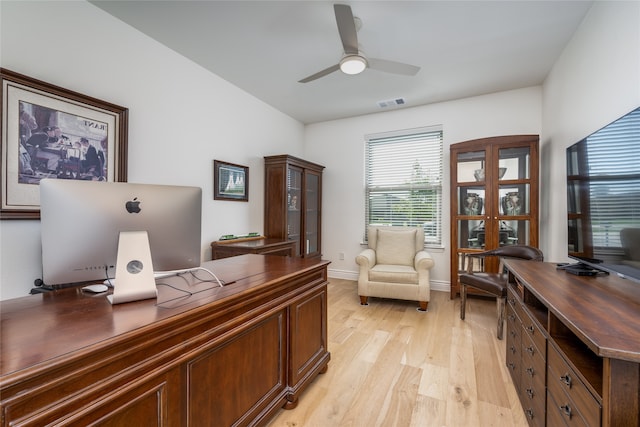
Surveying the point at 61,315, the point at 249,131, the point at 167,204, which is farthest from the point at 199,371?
the point at 249,131

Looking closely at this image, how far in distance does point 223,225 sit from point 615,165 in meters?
3.38

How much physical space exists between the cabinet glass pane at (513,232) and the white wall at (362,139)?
74cm

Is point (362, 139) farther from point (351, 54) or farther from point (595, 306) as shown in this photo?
point (595, 306)

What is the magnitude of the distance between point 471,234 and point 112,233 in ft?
12.1

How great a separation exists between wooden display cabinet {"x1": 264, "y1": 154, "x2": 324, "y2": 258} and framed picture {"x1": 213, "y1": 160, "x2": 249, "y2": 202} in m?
0.39

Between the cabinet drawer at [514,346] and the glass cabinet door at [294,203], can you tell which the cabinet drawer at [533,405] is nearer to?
the cabinet drawer at [514,346]

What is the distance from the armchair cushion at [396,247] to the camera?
3.79 metres

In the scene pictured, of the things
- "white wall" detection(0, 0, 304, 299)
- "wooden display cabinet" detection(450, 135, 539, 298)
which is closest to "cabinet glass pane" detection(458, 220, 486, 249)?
"wooden display cabinet" detection(450, 135, 539, 298)

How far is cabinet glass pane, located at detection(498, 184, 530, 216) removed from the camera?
10.8 feet

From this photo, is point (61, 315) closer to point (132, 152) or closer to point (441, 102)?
point (132, 152)

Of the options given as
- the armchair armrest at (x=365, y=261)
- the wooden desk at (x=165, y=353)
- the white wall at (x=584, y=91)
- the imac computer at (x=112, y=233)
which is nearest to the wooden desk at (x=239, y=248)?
the armchair armrest at (x=365, y=261)

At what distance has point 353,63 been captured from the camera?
7.84ft

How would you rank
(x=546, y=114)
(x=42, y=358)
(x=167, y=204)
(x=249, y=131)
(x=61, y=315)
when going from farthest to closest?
(x=249, y=131) → (x=546, y=114) → (x=167, y=204) → (x=61, y=315) → (x=42, y=358)

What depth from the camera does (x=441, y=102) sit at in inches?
160
